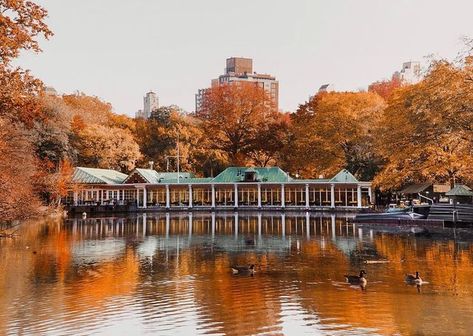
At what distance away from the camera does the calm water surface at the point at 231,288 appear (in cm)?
1114

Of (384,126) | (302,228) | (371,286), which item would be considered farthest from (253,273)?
(384,126)

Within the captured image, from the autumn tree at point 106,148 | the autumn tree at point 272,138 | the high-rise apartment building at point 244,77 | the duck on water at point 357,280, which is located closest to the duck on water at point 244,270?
the duck on water at point 357,280

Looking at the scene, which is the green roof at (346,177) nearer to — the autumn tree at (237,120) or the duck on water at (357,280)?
the autumn tree at (237,120)

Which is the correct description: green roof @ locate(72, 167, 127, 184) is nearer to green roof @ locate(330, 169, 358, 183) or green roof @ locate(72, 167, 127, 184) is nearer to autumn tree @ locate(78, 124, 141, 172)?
autumn tree @ locate(78, 124, 141, 172)

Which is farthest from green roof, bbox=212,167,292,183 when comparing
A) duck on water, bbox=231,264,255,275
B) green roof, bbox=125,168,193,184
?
duck on water, bbox=231,264,255,275

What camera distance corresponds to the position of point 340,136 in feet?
170

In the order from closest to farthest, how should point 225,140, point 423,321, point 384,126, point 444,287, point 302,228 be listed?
point 423,321
point 444,287
point 302,228
point 384,126
point 225,140

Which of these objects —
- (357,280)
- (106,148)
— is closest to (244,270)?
(357,280)

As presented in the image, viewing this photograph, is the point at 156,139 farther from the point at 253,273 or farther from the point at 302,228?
the point at 253,273

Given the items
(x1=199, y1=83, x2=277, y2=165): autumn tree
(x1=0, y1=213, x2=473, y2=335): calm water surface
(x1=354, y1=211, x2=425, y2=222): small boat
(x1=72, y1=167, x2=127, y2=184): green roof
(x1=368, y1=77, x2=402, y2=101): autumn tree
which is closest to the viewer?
(x1=0, y1=213, x2=473, y2=335): calm water surface

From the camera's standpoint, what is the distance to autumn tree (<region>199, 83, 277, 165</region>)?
2456 inches

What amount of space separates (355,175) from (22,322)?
146 ft

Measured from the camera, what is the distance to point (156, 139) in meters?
64.0

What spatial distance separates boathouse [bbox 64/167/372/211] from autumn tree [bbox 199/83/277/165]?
Result: 318 inches
